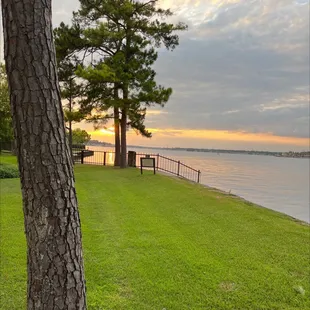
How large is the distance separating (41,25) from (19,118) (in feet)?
1.74

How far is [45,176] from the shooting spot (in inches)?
64.7

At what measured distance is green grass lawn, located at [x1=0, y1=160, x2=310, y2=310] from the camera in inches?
129

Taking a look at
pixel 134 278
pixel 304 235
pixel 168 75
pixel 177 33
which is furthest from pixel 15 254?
pixel 168 75

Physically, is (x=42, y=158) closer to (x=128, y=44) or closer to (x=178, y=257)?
(x=178, y=257)

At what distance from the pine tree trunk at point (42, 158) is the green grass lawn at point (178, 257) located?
1.56 m

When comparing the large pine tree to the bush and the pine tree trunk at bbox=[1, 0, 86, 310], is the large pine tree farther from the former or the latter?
the pine tree trunk at bbox=[1, 0, 86, 310]

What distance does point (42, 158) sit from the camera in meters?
1.64

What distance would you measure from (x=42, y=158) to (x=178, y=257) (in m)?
3.28

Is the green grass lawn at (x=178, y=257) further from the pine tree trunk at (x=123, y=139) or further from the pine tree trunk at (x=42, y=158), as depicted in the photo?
the pine tree trunk at (x=123, y=139)

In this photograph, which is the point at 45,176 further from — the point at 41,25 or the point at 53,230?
the point at 41,25

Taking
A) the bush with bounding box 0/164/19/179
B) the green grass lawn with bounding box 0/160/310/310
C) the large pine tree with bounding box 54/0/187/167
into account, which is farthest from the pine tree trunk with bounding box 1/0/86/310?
the large pine tree with bounding box 54/0/187/167

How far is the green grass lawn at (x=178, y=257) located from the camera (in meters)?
3.28

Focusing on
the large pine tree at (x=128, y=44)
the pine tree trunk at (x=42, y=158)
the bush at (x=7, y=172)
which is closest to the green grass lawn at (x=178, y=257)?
the pine tree trunk at (x=42, y=158)

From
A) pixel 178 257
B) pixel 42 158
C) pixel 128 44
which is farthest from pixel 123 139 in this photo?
pixel 42 158
